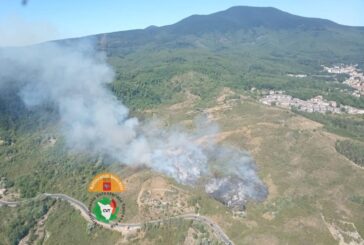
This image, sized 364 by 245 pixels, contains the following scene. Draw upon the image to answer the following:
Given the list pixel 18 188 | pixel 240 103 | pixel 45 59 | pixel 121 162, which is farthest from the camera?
pixel 45 59

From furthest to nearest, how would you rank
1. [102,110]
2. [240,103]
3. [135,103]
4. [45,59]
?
[45,59] → [135,103] → [240,103] → [102,110]

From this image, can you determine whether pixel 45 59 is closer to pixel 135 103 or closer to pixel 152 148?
pixel 135 103

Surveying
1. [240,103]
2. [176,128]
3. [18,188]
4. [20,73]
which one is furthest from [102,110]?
[20,73]

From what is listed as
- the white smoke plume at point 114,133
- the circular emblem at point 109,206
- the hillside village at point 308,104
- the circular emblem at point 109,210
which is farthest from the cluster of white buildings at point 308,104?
the circular emblem at point 109,210

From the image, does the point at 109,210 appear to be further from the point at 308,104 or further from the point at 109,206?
the point at 308,104

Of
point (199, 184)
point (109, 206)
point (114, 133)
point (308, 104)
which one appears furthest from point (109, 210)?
point (308, 104)

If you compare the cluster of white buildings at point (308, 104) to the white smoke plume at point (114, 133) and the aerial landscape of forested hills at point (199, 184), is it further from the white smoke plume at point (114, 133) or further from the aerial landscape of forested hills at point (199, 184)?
the white smoke plume at point (114, 133)

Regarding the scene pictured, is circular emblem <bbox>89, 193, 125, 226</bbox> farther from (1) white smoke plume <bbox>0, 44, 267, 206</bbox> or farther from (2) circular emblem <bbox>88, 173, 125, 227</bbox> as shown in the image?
(1) white smoke plume <bbox>0, 44, 267, 206</bbox>

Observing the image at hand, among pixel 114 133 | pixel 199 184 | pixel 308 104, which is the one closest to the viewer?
pixel 199 184
